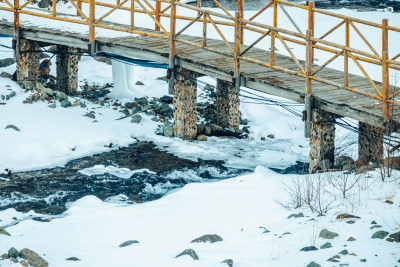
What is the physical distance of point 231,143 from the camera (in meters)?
15.4

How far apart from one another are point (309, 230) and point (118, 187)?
4.84 metres

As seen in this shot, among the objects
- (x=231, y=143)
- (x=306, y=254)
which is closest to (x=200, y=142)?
(x=231, y=143)

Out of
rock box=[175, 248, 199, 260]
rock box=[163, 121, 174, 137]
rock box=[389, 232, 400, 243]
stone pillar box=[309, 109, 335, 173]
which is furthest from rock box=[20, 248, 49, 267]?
rock box=[163, 121, 174, 137]

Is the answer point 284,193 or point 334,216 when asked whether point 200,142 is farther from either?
point 334,216

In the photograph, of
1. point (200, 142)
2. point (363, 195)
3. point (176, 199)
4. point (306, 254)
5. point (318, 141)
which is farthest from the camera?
point (200, 142)

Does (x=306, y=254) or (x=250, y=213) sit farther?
(x=250, y=213)

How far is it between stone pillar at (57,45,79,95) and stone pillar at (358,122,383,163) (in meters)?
→ 7.87

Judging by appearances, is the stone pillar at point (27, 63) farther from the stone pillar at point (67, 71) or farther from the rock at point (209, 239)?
the rock at point (209, 239)

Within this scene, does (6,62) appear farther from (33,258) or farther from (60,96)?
(33,258)

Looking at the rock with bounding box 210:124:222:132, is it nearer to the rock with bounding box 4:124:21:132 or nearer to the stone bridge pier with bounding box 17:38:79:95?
the stone bridge pier with bounding box 17:38:79:95

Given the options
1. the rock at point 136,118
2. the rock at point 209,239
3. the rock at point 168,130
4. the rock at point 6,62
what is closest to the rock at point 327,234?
the rock at point 209,239

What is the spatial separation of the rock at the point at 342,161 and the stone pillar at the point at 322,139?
0.61 ft

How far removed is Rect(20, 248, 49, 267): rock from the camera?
7723 mm

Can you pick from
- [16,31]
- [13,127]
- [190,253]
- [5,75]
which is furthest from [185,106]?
[190,253]
